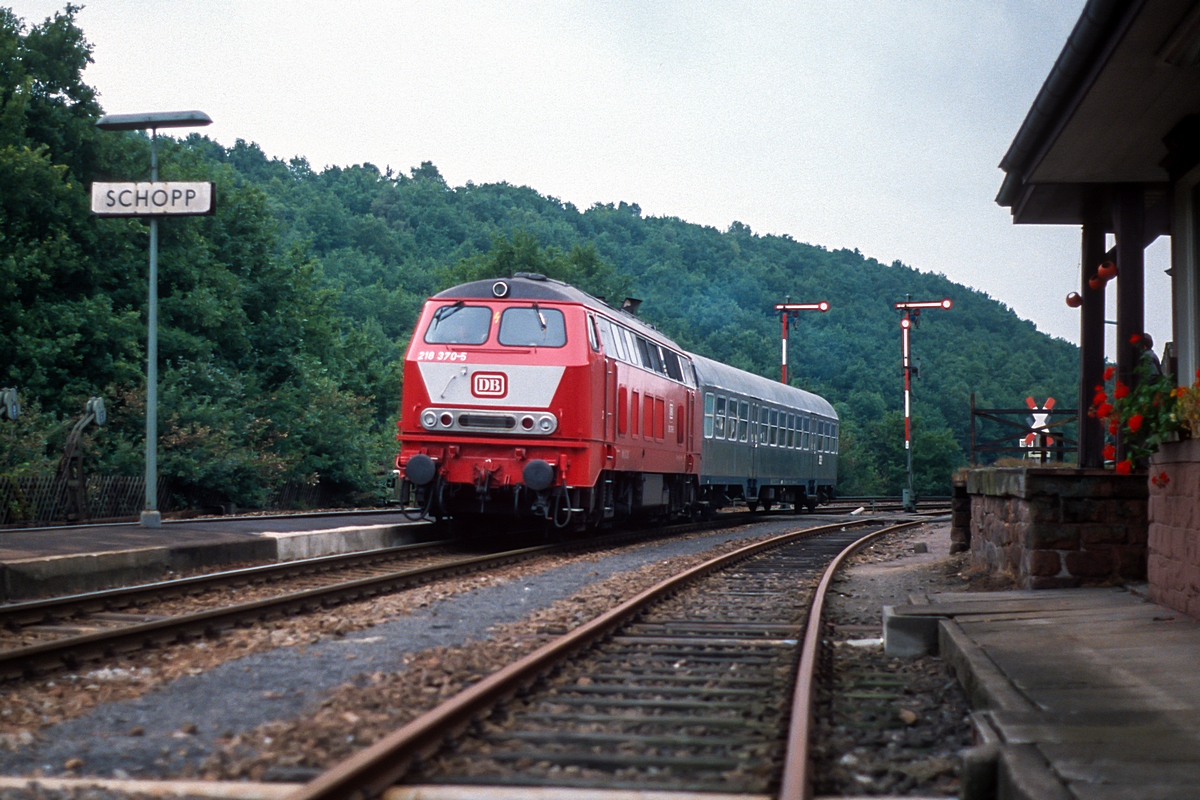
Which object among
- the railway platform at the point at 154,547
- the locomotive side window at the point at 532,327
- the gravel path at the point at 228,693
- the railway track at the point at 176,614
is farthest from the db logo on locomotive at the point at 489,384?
the gravel path at the point at 228,693

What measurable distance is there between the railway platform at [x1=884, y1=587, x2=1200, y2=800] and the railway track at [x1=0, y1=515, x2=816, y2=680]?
14.6 ft

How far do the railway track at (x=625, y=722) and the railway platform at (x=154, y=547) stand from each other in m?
5.03

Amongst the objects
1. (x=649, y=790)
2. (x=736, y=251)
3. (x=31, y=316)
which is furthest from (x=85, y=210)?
(x=736, y=251)

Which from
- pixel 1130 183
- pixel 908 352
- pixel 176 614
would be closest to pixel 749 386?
pixel 908 352

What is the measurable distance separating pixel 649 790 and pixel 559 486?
424 inches

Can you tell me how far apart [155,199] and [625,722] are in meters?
12.0

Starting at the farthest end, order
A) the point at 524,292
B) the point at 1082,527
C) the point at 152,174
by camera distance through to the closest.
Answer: the point at 524,292, the point at 152,174, the point at 1082,527

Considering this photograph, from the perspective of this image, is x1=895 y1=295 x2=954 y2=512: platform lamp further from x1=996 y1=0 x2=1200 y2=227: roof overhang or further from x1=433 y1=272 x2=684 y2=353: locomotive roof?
x1=996 y1=0 x2=1200 y2=227: roof overhang

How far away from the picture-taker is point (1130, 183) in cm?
1031

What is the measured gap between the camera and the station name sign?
1506 centimetres

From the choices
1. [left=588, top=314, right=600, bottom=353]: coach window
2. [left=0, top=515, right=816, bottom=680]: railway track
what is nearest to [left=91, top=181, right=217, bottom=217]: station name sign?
[left=588, top=314, right=600, bottom=353]: coach window

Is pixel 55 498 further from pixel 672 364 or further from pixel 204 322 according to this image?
pixel 204 322

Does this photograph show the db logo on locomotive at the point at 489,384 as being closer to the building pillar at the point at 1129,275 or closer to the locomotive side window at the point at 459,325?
the locomotive side window at the point at 459,325

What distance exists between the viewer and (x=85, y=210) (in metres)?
29.3
